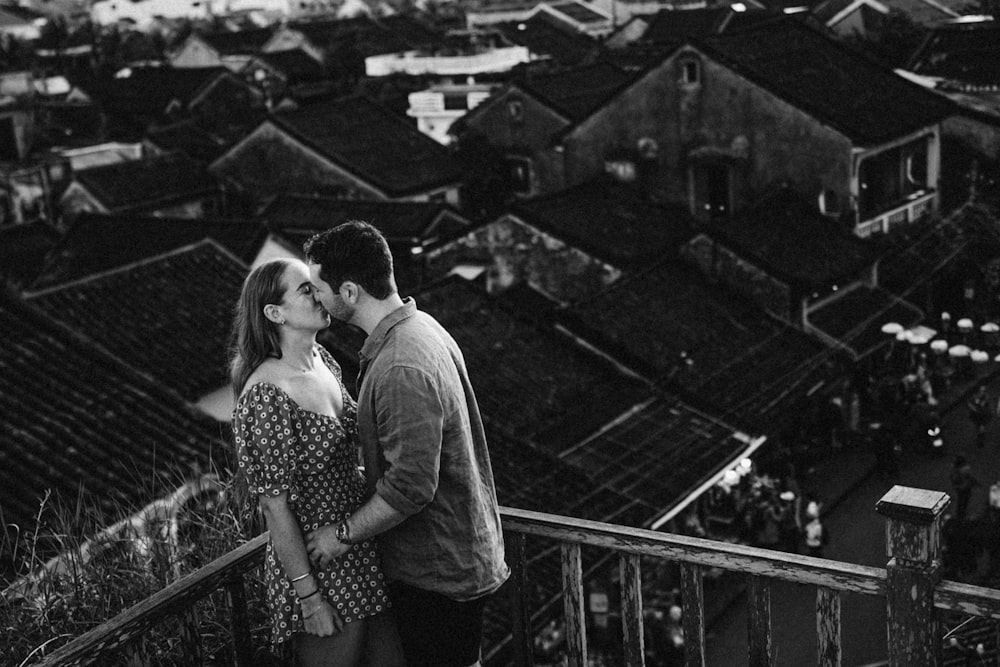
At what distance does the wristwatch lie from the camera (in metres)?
3.63

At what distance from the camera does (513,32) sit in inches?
2101

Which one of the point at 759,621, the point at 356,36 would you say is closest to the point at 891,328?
the point at 759,621

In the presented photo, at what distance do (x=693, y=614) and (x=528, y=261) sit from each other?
1587 centimetres

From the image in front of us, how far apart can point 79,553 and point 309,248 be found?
1930mm

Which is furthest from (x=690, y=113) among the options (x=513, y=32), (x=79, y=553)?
(x=513, y=32)

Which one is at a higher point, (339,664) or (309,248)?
(309,248)

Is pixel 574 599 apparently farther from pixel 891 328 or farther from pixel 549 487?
pixel 891 328

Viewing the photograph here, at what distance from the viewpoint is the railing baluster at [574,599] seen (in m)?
4.11

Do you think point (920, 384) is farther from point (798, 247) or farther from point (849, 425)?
point (798, 247)

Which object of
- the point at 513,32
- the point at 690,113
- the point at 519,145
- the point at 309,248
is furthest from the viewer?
the point at 513,32

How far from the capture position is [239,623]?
162 inches

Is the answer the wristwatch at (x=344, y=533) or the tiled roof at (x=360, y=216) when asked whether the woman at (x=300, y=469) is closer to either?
the wristwatch at (x=344, y=533)

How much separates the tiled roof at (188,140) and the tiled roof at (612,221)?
16.6 meters

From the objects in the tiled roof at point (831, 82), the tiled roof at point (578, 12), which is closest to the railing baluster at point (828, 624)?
the tiled roof at point (831, 82)
